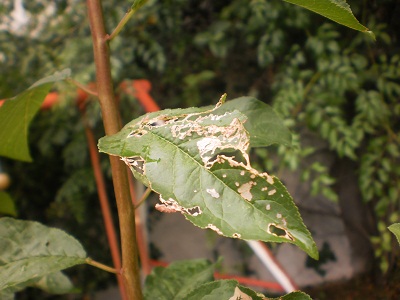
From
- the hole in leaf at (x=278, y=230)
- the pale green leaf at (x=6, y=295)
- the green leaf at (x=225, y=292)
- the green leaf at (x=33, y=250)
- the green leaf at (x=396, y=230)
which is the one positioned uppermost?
the hole in leaf at (x=278, y=230)

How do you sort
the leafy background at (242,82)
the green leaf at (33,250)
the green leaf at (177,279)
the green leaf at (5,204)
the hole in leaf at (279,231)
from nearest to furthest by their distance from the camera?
the hole in leaf at (279,231) → the green leaf at (33,250) → the green leaf at (177,279) → the green leaf at (5,204) → the leafy background at (242,82)

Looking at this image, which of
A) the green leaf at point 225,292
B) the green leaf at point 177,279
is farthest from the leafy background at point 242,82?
the green leaf at point 225,292

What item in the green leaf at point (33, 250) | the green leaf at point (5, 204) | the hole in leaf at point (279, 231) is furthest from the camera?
the green leaf at point (5, 204)

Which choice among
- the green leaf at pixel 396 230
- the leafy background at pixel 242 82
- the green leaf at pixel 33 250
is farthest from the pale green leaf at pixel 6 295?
the leafy background at pixel 242 82

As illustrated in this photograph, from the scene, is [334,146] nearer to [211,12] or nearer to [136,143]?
[211,12]

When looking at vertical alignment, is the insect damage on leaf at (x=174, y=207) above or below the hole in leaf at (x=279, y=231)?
above

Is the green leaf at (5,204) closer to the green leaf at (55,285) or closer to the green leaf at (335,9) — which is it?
the green leaf at (55,285)

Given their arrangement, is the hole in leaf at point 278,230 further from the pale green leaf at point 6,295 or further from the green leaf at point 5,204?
the green leaf at point 5,204

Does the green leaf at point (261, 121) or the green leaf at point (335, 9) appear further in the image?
the green leaf at point (261, 121)
